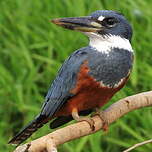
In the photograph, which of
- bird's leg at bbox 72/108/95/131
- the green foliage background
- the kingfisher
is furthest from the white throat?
the green foliage background

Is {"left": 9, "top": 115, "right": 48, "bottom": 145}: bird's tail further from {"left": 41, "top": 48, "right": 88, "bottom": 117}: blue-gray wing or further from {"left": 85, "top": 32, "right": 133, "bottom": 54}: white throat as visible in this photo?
{"left": 85, "top": 32, "right": 133, "bottom": 54}: white throat

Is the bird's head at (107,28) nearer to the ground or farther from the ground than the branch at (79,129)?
farther from the ground

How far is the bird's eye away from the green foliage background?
127cm

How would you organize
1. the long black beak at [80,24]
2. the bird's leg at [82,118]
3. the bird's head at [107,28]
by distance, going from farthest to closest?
the bird's head at [107,28]
the bird's leg at [82,118]
the long black beak at [80,24]

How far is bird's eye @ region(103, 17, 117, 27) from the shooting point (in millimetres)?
2884

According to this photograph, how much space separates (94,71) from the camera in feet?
9.60

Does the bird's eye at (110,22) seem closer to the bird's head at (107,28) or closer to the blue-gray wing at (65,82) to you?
the bird's head at (107,28)

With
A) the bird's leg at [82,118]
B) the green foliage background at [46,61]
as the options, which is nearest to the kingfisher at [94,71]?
the bird's leg at [82,118]

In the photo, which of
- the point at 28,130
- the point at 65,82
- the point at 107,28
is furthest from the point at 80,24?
the point at 28,130

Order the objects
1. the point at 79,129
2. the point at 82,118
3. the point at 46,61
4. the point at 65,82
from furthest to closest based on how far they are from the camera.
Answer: the point at 46,61 → the point at 65,82 → the point at 82,118 → the point at 79,129

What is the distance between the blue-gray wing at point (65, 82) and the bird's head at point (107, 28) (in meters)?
0.09

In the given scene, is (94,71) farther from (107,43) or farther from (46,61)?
(46,61)

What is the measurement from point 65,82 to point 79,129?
48 centimetres

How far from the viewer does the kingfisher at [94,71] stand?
9.46 feet
